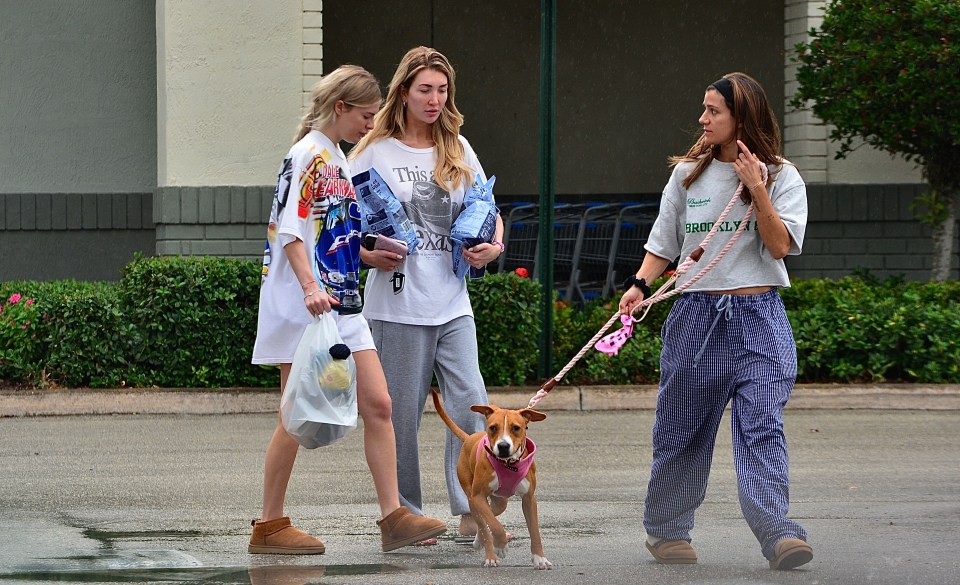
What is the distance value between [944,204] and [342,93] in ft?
29.8

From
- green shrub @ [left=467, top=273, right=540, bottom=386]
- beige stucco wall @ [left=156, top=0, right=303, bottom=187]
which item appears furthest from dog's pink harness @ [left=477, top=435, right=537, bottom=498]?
beige stucco wall @ [left=156, top=0, right=303, bottom=187]

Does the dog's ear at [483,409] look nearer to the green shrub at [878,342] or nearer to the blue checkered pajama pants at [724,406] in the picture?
the blue checkered pajama pants at [724,406]

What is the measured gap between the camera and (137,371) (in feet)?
33.6

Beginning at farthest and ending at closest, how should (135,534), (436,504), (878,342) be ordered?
1. (878,342)
2. (436,504)
3. (135,534)

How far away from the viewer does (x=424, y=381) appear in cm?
568

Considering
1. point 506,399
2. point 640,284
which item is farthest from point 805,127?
point 640,284

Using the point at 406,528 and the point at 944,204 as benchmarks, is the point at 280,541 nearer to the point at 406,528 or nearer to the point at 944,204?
the point at 406,528

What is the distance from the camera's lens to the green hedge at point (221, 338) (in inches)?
399

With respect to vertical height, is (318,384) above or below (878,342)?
above

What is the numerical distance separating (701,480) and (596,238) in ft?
34.5

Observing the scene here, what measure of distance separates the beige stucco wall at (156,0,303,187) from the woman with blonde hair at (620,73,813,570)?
8.34m

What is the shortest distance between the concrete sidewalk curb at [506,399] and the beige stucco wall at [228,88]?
12.3ft

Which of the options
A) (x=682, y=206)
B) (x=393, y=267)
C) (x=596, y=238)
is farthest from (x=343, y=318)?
(x=596, y=238)

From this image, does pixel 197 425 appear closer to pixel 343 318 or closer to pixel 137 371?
pixel 137 371
